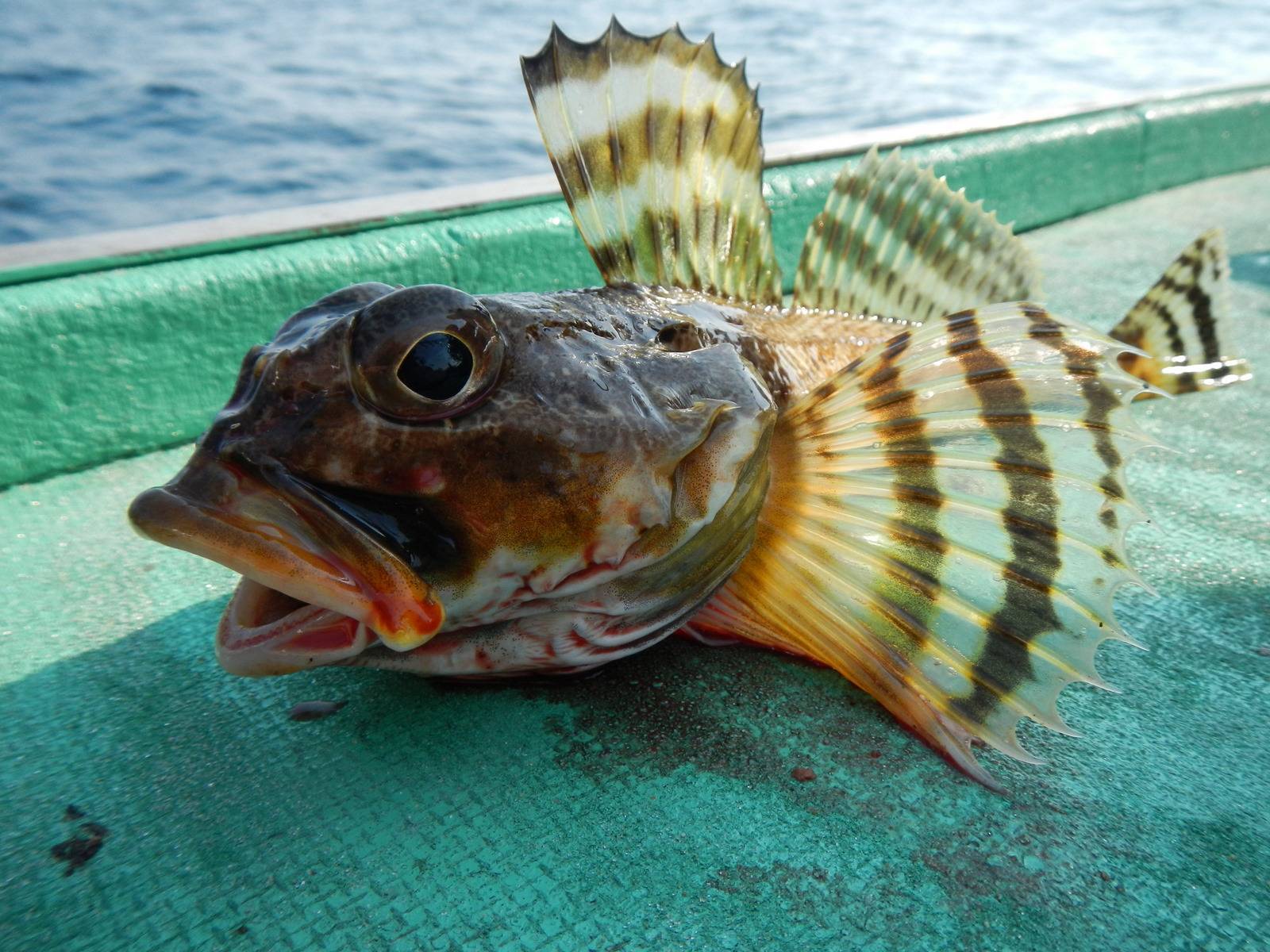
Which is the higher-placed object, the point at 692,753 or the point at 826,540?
the point at 826,540

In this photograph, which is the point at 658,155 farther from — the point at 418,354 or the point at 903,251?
the point at 418,354

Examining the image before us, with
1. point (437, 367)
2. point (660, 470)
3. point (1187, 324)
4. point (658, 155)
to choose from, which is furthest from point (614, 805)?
point (1187, 324)

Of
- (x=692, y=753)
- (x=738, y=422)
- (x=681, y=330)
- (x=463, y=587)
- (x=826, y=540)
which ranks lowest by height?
(x=692, y=753)

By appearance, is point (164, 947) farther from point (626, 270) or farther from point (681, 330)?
point (626, 270)

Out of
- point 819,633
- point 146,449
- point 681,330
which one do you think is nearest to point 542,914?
point 819,633

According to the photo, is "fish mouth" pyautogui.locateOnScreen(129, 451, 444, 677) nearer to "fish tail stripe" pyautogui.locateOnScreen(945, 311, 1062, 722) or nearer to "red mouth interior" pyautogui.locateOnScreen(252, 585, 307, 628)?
"red mouth interior" pyautogui.locateOnScreen(252, 585, 307, 628)
